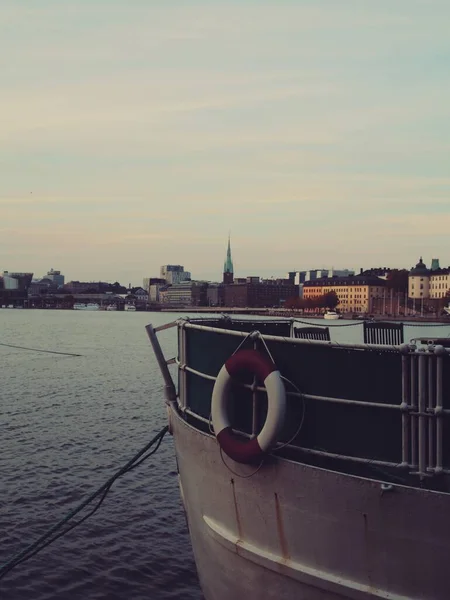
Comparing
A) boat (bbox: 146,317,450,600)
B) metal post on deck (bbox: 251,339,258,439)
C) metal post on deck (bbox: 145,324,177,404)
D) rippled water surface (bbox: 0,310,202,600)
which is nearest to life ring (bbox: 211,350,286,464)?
boat (bbox: 146,317,450,600)

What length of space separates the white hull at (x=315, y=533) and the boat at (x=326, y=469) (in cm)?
1

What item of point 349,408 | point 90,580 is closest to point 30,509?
point 90,580

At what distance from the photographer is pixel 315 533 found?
686cm

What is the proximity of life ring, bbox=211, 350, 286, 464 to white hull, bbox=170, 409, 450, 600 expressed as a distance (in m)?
0.23

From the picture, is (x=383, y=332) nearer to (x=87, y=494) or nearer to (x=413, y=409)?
(x=413, y=409)

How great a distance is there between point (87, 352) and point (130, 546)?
171ft

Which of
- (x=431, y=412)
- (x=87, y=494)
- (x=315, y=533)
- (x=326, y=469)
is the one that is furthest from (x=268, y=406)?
(x=87, y=494)

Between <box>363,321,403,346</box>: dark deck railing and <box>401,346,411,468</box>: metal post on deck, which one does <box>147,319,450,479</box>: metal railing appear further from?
<box>363,321,403,346</box>: dark deck railing

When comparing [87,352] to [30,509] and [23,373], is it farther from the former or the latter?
[30,509]

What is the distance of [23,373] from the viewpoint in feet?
147

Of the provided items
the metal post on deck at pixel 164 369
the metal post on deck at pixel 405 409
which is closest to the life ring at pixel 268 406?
the metal post on deck at pixel 405 409

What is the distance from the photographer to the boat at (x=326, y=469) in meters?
6.34

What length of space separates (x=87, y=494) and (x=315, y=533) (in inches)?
466

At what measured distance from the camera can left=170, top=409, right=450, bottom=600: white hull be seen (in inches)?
245
